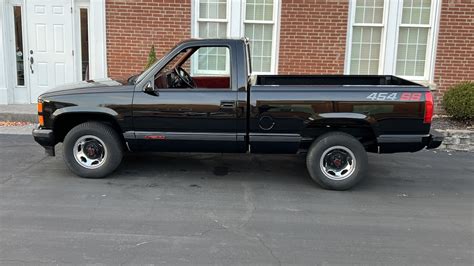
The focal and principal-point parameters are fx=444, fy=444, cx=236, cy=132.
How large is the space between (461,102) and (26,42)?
931cm

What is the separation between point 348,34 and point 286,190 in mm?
5428

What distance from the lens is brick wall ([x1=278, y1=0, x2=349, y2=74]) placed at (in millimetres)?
9547

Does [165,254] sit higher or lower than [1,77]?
lower

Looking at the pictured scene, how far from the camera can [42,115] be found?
5586 millimetres

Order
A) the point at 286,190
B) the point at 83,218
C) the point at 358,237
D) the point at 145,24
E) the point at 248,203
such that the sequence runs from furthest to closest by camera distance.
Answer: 1. the point at 145,24
2. the point at 286,190
3. the point at 248,203
4. the point at 83,218
5. the point at 358,237

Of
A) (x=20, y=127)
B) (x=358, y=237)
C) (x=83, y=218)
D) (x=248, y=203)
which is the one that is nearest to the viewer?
(x=358, y=237)

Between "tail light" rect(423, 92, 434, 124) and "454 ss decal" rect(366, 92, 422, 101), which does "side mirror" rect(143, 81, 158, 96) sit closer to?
"454 ss decal" rect(366, 92, 422, 101)

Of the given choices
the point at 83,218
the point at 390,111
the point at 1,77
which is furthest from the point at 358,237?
the point at 1,77

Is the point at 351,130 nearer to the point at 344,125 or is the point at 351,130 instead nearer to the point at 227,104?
the point at 344,125

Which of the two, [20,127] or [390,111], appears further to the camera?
[20,127]

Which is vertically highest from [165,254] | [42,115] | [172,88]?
[172,88]

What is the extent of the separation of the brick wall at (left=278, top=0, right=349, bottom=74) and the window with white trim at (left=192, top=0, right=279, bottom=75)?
241mm

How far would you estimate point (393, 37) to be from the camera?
32.0ft

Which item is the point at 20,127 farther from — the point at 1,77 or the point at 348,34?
the point at 348,34
